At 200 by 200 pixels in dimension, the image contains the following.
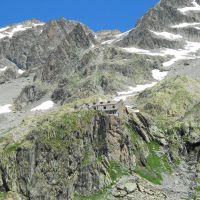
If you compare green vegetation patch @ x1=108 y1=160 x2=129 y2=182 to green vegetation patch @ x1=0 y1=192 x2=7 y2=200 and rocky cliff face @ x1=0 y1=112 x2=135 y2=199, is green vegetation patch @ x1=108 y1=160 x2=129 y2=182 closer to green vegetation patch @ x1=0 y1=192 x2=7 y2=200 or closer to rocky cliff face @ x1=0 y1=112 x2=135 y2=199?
rocky cliff face @ x1=0 y1=112 x2=135 y2=199

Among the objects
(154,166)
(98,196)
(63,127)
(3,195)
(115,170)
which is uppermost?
(63,127)

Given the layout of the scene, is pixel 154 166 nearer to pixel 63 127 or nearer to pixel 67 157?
pixel 67 157

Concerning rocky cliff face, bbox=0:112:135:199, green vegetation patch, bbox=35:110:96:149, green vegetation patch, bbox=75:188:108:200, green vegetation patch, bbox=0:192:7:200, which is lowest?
green vegetation patch, bbox=75:188:108:200

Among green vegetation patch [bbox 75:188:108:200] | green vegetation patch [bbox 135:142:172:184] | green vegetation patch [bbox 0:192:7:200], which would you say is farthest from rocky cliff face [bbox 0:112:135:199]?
green vegetation patch [bbox 135:142:172:184]

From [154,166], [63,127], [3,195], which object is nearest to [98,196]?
[154,166]

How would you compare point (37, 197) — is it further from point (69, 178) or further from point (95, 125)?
point (95, 125)

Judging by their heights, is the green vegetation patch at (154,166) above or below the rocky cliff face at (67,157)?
below

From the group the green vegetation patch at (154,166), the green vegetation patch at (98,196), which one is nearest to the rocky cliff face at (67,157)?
the green vegetation patch at (98,196)

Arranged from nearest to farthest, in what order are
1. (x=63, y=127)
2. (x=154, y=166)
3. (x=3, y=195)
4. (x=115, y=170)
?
1. (x=3, y=195)
2. (x=115, y=170)
3. (x=154, y=166)
4. (x=63, y=127)

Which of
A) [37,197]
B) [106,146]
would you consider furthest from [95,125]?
[37,197]

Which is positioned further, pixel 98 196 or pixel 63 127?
pixel 63 127

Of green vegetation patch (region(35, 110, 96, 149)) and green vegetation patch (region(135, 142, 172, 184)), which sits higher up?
green vegetation patch (region(35, 110, 96, 149))

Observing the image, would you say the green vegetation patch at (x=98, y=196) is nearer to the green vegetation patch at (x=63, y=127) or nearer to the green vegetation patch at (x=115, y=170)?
the green vegetation patch at (x=115, y=170)

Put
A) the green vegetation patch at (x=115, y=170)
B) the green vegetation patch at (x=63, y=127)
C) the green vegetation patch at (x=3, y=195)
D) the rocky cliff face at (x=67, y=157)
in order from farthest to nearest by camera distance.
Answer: the green vegetation patch at (x=63, y=127)
the green vegetation patch at (x=115, y=170)
the rocky cliff face at (x=67, y=157)
the green vegetation patch at (x=3, y=195)
